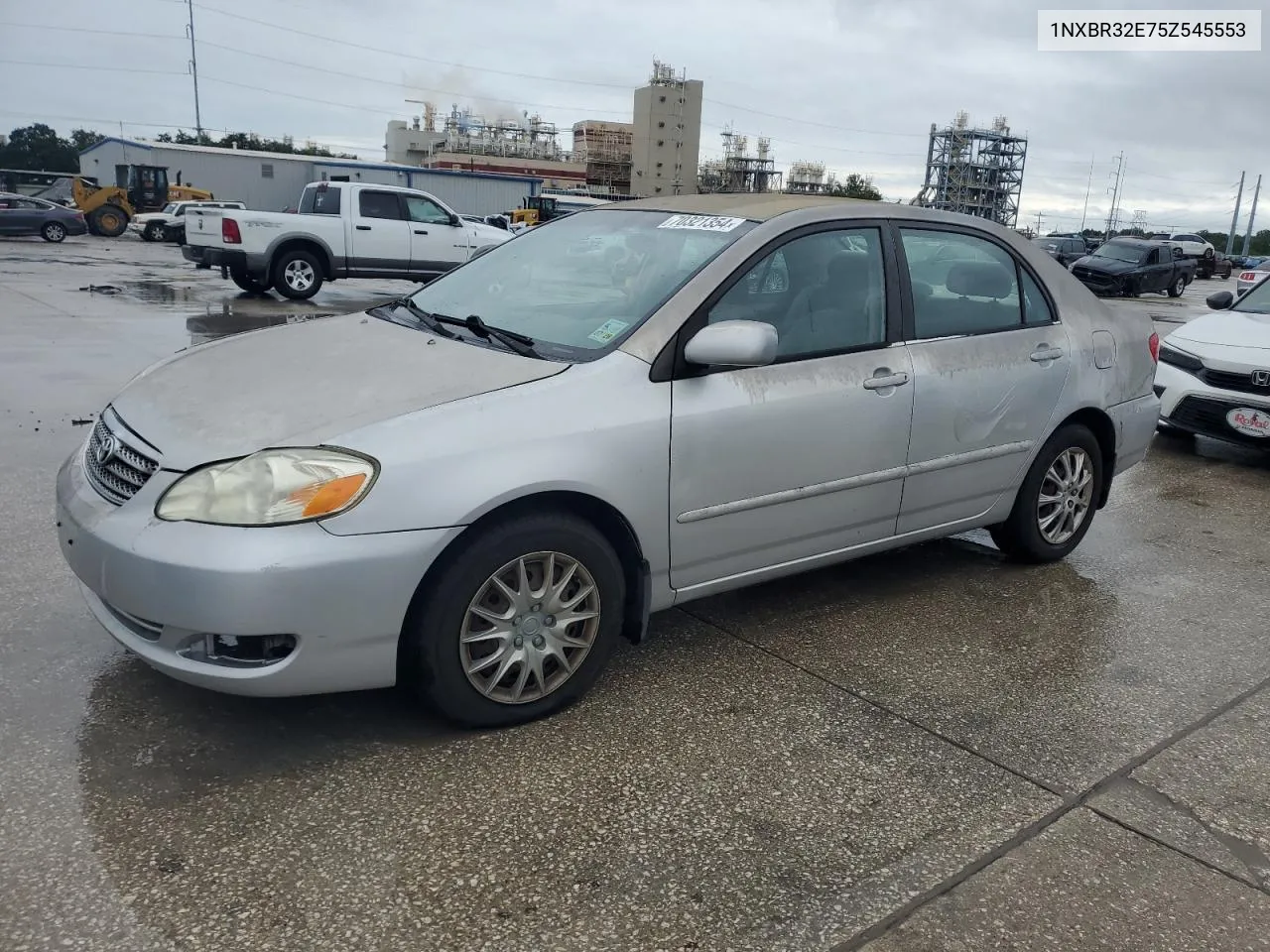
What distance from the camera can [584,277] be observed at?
3.76 meters

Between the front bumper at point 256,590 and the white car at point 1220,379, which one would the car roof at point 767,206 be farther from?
the white car at point 1220,379

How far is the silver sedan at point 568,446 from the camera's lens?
2.68 meters

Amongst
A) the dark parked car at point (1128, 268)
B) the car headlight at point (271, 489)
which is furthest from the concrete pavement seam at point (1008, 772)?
the dark parked car at point (1128, 268)

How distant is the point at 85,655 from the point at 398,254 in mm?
13207

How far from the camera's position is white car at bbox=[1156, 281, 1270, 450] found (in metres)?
6.80

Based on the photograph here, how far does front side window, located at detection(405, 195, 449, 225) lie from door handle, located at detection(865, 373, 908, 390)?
13410mm

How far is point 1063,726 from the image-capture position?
330 centimetres

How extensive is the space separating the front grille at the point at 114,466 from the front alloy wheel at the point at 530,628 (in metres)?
1.00

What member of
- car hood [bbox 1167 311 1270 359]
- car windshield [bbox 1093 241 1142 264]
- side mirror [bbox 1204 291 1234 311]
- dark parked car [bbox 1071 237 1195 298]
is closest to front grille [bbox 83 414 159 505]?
car hood [bbox 1167 311 1270 359]

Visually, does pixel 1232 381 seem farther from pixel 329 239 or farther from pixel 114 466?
pixel 329 239

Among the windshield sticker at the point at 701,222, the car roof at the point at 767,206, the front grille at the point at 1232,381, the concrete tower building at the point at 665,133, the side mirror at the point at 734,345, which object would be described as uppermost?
the concrete tower building at the point at 665,133

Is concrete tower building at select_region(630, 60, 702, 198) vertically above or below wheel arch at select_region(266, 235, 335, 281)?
above

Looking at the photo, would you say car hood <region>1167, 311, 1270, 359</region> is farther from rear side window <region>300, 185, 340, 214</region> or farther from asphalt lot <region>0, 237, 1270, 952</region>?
rear side window <region>300, 185, 340, 214</region>

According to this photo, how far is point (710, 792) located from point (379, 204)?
47.2ft
